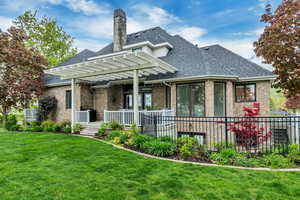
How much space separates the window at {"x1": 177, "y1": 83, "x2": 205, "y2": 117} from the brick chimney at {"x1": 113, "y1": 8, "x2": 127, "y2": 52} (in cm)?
690

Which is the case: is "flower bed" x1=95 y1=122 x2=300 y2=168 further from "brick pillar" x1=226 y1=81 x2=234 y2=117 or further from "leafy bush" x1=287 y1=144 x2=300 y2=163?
"brick pillar" x1=226 y1=81 x2=234 y2=117

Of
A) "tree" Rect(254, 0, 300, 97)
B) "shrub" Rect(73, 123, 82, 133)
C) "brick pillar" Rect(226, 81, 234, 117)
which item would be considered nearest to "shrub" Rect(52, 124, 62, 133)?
"shrub" Rect(73, 123, 82, 133)

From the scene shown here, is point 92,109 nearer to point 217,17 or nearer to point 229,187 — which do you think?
point 229,187

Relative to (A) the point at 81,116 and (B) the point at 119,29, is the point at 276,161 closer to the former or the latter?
(A) the point at 81,116

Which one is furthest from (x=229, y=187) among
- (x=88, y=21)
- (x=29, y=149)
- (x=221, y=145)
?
(x=88, y=21)

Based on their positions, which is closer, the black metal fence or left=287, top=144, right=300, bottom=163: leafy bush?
left=287, top=144, right=300, bottom=163: leafy bush

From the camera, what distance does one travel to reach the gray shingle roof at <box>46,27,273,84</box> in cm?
995

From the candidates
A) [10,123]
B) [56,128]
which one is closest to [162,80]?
[56,128]

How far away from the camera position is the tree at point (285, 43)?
7.12m

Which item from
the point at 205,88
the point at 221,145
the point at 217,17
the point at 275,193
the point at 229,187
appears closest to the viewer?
the point at 275,193

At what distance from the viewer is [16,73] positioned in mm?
12969

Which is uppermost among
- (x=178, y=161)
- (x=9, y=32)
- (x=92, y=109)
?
(x=9, y=32)

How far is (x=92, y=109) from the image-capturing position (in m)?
13.3

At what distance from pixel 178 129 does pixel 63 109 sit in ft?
32.1
